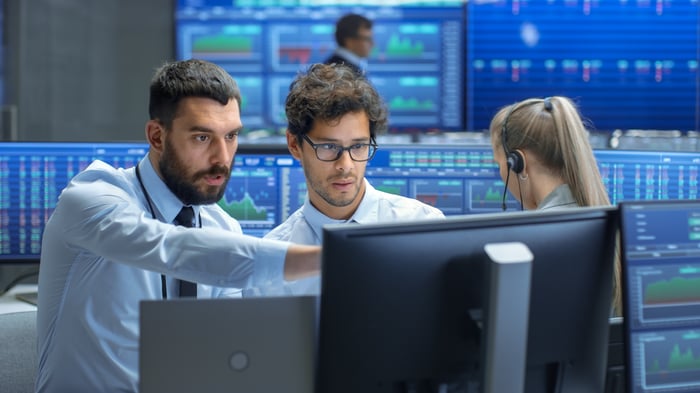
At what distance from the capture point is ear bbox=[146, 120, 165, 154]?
198 centimetres

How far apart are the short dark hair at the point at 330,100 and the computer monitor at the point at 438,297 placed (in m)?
0.85

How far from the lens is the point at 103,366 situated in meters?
1.91

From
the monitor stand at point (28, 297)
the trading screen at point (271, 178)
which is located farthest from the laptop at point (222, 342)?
the monitor stand at point (28, 297)

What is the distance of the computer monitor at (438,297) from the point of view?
1.32m

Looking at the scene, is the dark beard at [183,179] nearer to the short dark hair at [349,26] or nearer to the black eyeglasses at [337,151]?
the black eyeglasses at [337,151]

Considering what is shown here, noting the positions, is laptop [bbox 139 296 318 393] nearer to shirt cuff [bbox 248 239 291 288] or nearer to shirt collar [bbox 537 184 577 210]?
shirt cuff [bbox 248 239 291 288]

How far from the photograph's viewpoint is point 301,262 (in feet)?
4.98

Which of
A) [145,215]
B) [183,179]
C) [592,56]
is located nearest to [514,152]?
[183,179]

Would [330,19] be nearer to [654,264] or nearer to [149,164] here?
[149,164]

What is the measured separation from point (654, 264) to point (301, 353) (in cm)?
65

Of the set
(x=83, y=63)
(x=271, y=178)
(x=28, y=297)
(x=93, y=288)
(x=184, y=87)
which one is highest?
(x=83, y=63)

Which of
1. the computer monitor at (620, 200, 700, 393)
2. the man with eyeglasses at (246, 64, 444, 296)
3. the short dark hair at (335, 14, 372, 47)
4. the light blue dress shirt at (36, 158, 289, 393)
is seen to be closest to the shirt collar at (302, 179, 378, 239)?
the man with eyeglasses at (246, 64, 444, 296)

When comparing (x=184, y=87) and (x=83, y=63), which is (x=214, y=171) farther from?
(x=83, y=63)

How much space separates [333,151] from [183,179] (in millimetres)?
397
